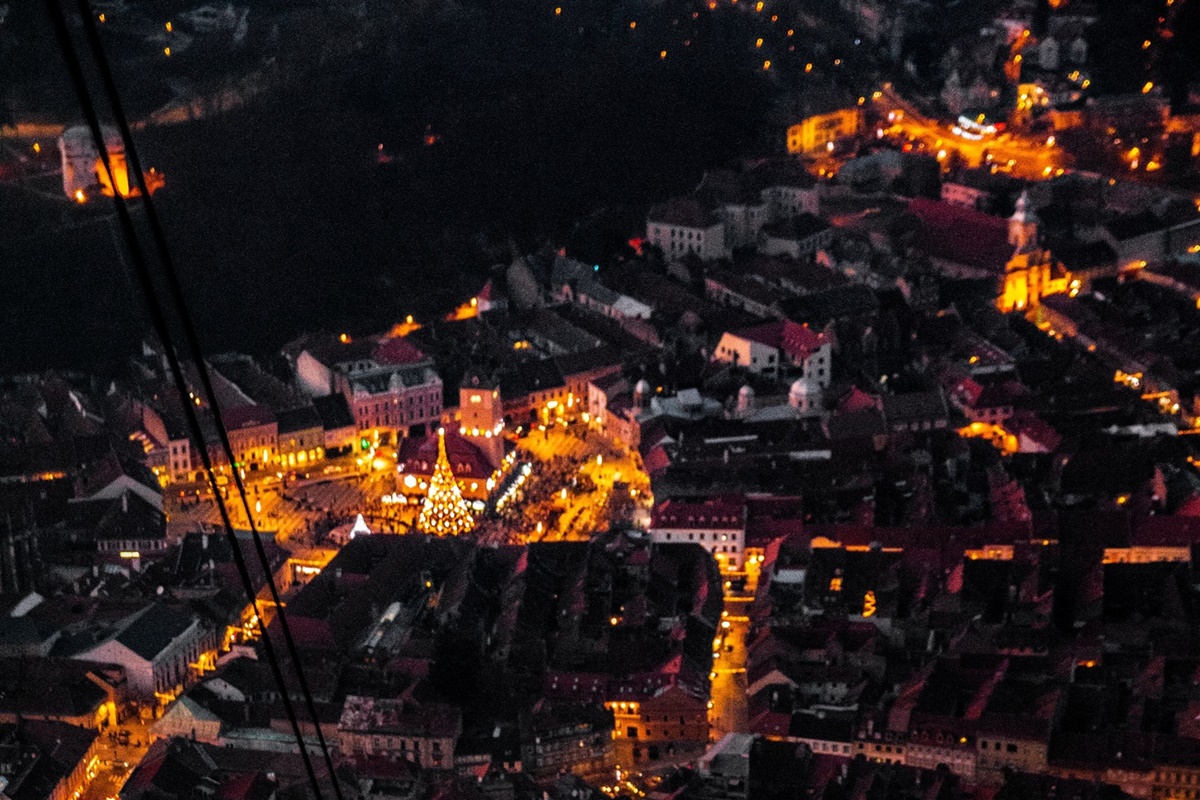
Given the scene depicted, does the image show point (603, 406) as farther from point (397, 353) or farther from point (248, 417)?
point (248, 417)

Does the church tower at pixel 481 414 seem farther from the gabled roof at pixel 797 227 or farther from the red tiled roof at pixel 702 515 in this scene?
the gabled roof at pixel 797 227

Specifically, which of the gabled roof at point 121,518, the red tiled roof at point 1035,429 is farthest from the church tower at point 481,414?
the red tiled roof at point 1035,429

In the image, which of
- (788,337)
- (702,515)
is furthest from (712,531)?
(788,337)

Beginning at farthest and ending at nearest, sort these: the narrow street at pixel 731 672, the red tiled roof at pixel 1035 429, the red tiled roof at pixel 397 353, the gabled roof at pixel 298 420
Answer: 1. the red tiled roof at pixel 397 353
2. the gabled roof at pixel 298 420
3. the red tiled roof at pixel 1035 429
4. the narrow street at pixel 731 672

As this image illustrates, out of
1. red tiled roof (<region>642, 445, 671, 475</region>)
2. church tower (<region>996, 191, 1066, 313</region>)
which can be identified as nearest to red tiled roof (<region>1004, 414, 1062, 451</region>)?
red tiled roof (<region>642, 445, 671, 475</region>)

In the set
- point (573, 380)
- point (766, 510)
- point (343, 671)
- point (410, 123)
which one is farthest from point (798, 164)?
point (343, 671)

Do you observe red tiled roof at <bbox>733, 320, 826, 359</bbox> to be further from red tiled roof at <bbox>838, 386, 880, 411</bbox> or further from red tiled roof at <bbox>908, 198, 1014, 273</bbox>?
red tiled roof at <bbox>908, 198, 1014, 273</bbox>

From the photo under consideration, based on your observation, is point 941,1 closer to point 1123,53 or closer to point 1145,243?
point 1123,53
